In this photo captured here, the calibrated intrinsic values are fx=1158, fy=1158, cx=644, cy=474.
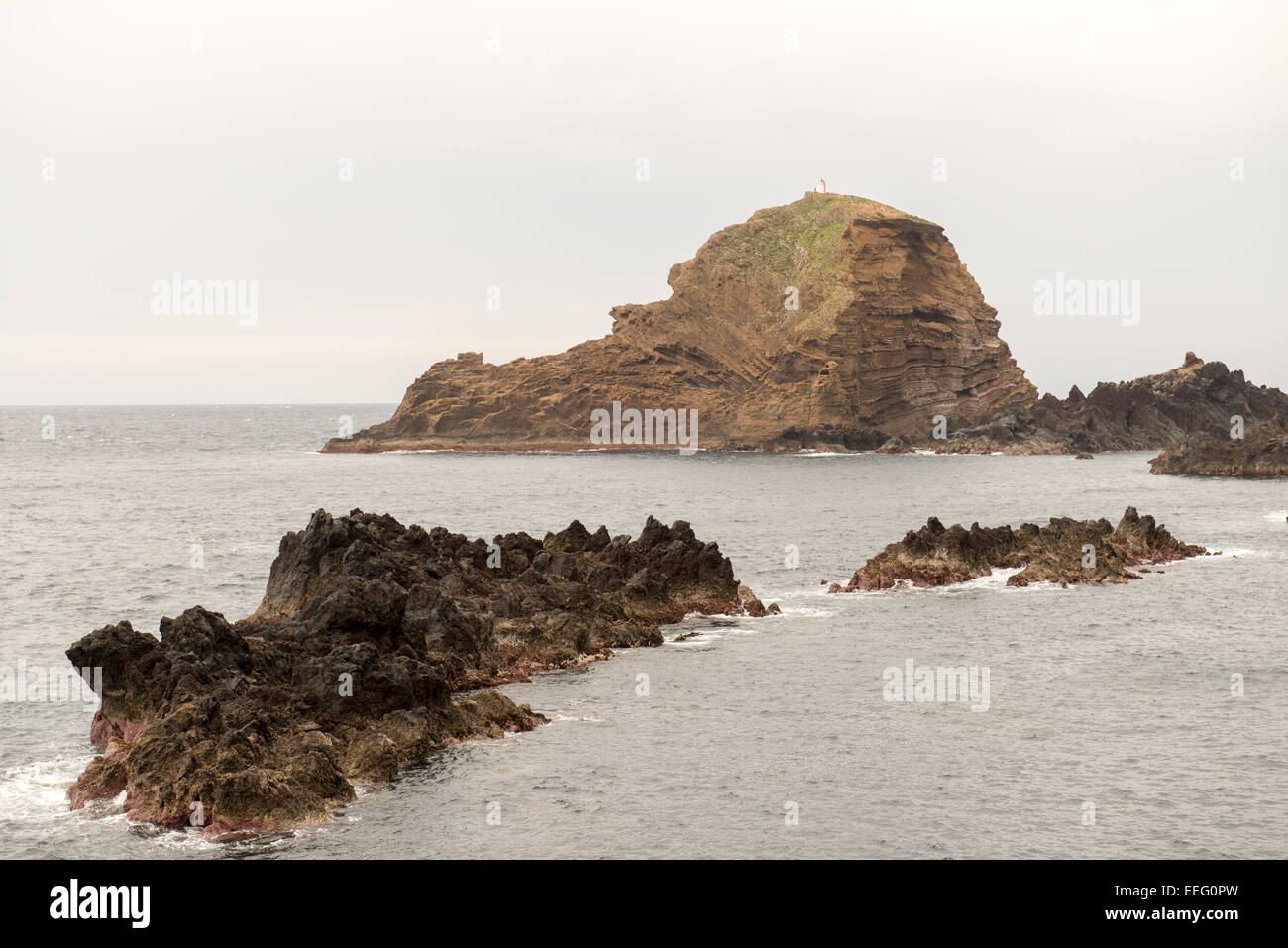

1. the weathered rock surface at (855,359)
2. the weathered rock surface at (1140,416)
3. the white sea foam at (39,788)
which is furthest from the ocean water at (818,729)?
the weathered rock surface at (855,359)

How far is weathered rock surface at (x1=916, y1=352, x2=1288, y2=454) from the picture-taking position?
182250 mm

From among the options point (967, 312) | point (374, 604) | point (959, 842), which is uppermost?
point (967, 312)

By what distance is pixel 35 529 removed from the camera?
80562 millimetres

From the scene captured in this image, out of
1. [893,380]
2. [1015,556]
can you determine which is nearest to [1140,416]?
[893,380]

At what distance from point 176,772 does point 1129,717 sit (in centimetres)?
2461

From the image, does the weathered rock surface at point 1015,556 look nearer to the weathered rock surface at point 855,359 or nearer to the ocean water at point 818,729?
the ocean water at point 818,729

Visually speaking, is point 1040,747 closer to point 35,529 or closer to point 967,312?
point 35,529

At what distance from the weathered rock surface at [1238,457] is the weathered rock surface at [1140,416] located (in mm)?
42888

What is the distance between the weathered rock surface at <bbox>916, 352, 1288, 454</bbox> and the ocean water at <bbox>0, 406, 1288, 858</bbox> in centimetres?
10576

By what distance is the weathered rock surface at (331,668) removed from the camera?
79.8 feet

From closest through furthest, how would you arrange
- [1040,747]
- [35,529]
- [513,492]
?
[1040,747] → [35,529] → [513,492]

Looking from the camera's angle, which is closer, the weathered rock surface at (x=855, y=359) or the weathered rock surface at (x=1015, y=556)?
the weathered rock surface at (x=1015, y=556)

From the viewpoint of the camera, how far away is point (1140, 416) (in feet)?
626

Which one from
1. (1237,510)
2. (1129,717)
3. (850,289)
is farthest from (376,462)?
(1129,717)
